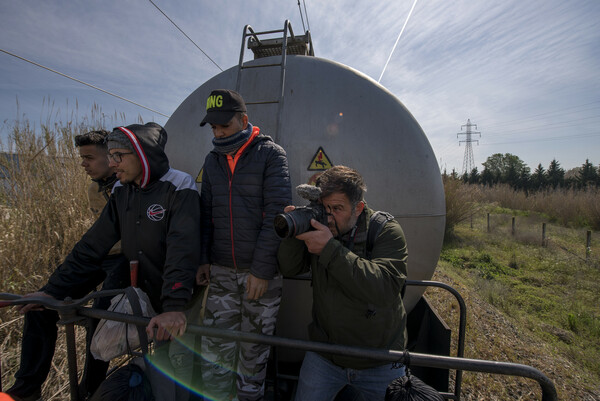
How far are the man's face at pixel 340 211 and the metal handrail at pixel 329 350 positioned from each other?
661 millimetres

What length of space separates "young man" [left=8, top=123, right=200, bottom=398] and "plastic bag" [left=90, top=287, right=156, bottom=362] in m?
0.17

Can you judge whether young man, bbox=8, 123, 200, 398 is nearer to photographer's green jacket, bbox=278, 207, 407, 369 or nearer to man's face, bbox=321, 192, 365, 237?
photographer's green jacket, bbox=278, 207, 407, 369

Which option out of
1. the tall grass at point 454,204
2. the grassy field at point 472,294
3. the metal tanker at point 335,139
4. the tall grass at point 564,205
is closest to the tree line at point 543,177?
the tall grass at point 564,205

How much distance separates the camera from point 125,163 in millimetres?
1818

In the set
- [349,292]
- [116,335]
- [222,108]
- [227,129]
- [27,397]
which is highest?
[222,108]

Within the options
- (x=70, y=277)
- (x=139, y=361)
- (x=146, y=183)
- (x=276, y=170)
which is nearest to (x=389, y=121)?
(x=276, y=170)

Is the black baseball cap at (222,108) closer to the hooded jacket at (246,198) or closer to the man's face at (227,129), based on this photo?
the man's face at (227,129)

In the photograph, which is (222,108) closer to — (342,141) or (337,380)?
(342,141)

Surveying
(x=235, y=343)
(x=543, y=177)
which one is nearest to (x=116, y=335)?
(x=235, y=343)

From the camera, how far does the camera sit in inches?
56.6

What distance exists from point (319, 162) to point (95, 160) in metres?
2.10

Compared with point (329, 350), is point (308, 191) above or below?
above

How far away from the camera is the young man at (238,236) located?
6.31 ft

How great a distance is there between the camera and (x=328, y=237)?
5.00 feet
